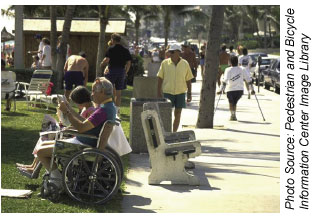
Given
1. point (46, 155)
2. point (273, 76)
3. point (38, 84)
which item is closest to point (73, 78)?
point (38, 84)

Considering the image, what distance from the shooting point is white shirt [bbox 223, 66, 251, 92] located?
16.7 m

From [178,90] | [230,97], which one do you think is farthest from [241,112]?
[178,90]

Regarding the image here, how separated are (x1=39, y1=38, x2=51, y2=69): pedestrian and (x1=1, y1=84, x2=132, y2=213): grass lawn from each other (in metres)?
4.17

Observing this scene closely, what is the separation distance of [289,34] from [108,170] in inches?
122

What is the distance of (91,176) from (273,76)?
838 inches

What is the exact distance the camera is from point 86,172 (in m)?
8.23

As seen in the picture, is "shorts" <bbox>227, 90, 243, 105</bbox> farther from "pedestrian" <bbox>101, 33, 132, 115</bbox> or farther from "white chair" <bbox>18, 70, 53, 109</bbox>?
"white chair" <bbox>18, 70, 53, 109</bbox>

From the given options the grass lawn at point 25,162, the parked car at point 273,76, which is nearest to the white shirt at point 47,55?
the grass lawn at point 25,162

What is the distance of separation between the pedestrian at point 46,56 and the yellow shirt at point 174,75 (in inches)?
433

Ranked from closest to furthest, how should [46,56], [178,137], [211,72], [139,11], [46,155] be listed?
1. [46,155]
2. [178,137]
3. [211,72]
4. [46,56]
5. [139,11]

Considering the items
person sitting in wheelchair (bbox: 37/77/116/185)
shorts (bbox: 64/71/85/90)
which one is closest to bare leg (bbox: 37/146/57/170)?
person sitting in wheelchair (bbox: 37/77/116/185)

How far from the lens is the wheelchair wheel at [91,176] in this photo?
8.13 metres

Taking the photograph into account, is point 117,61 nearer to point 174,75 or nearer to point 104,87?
point 174,75

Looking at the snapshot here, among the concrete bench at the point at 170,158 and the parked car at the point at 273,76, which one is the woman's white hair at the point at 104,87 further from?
the parked car at the point at 273,76
